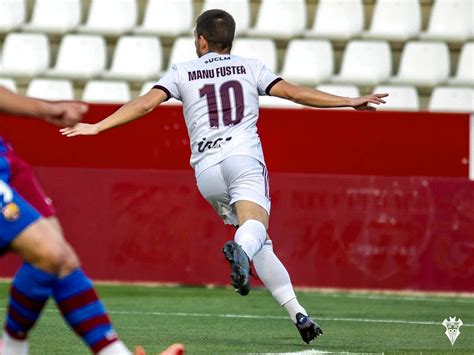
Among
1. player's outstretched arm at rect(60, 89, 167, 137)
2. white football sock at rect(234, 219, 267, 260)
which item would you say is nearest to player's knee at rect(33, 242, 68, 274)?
player's outstretched arm at rect(60, 89, 167, 137)

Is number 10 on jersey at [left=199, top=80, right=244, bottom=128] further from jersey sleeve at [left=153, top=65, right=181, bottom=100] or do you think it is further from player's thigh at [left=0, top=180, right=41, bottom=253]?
player's thigh at [left=0, top=180, right=41, bottom=253]

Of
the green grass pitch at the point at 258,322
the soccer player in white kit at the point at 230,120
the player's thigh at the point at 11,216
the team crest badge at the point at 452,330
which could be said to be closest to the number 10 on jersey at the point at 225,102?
the soccer player in white kit at the point at 230,120

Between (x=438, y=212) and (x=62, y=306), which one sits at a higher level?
(x=62, y=306)

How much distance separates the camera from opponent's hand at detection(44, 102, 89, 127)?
16.3ft

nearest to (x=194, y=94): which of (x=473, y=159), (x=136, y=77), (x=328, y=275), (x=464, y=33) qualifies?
(x=328, y=275)

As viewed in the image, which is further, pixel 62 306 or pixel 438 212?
pixel 438 212

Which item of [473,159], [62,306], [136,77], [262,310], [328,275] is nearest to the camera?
[62,306]

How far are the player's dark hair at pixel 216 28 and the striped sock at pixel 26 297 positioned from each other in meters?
2.85

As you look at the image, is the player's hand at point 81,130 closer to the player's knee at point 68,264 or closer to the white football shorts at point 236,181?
the white football shorts at point 236,181

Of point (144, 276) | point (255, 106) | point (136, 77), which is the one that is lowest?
point (144, 276)

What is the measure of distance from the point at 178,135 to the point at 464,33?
13.6 ft

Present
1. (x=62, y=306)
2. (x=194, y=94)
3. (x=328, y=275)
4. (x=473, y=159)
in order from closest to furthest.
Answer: (x=62, y=306) < (x=194, y=94) < (x=328, y=275) < (x=473, y=159)

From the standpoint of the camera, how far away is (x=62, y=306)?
532 cm

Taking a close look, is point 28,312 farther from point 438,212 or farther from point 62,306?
point 438,212
